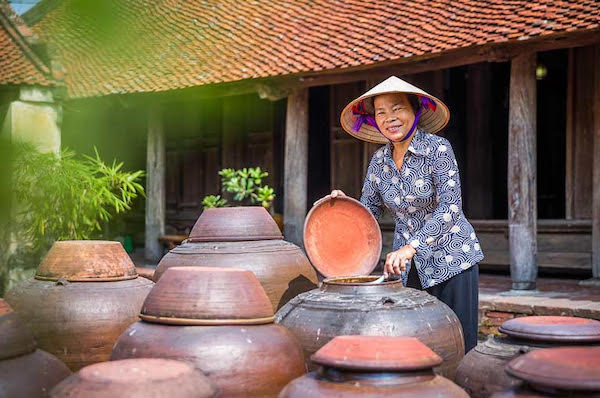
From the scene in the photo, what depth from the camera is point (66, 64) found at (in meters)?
12.6

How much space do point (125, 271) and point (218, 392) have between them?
65.2 inches

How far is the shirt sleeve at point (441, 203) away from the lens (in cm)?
382

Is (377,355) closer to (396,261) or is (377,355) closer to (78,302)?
(396,261)

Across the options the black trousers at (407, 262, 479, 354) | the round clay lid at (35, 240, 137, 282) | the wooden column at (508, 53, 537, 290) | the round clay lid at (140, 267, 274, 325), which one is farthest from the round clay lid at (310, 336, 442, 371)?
the wooden column at (508, 53, 537, 290)

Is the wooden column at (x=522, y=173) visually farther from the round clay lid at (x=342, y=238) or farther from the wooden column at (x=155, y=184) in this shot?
the wooden column at (x=155, y=184)

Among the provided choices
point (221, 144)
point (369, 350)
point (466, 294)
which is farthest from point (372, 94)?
point (221, 144)

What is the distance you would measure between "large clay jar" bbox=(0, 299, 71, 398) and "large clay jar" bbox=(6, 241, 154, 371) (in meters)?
0.75

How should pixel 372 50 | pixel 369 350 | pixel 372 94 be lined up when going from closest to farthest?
pixel 369 350 → pixel 372 94 → pixel 372 50

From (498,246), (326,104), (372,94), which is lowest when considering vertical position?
(498,246)

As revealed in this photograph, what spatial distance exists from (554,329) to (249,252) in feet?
6.52

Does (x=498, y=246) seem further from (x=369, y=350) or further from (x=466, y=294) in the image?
(x=369, y=350)

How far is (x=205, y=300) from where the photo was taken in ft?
9.61

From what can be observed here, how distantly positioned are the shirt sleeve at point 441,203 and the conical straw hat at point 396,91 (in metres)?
0.26

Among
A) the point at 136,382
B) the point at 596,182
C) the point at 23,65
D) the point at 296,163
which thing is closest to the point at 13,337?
the point at 136,382
